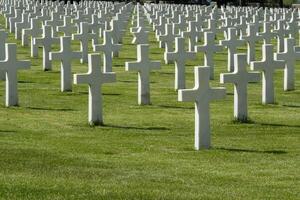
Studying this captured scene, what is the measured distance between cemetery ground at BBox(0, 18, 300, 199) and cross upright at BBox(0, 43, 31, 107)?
0.17 m

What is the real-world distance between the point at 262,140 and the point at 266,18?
61.2 feet

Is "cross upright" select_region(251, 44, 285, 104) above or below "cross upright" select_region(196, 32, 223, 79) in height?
below

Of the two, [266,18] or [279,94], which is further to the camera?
[266,18]

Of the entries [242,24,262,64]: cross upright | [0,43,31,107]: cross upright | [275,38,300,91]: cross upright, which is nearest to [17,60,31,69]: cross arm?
[0,43,31,107]: cross upright

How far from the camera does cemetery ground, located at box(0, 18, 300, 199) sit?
8.39 meters

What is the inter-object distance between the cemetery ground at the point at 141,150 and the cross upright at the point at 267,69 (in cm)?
24

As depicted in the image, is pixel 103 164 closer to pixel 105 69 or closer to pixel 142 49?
pixel 142 49

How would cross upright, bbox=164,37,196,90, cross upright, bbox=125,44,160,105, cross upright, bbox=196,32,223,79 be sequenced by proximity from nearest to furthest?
cross upright, bbox=125,44,160,105
cross upright, bbox=164,37,196,90
cross upright, bbox=196,32,223,79

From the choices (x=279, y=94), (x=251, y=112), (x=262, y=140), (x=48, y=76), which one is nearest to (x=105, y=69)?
(x=48, y=76)

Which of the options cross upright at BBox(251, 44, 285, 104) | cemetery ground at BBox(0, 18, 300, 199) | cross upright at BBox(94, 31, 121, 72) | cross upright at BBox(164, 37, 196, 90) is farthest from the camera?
cross upright at BBox(94, 31, 121, 72)

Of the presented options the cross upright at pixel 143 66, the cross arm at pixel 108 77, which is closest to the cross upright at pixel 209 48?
the cross upright at pixel 143 66

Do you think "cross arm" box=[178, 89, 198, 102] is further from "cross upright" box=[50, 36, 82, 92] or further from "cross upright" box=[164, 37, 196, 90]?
"cross upright" box=[50, 36, 82, 92]

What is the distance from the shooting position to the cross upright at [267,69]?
1435 centimetres

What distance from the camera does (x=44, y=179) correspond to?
28.3 feet
